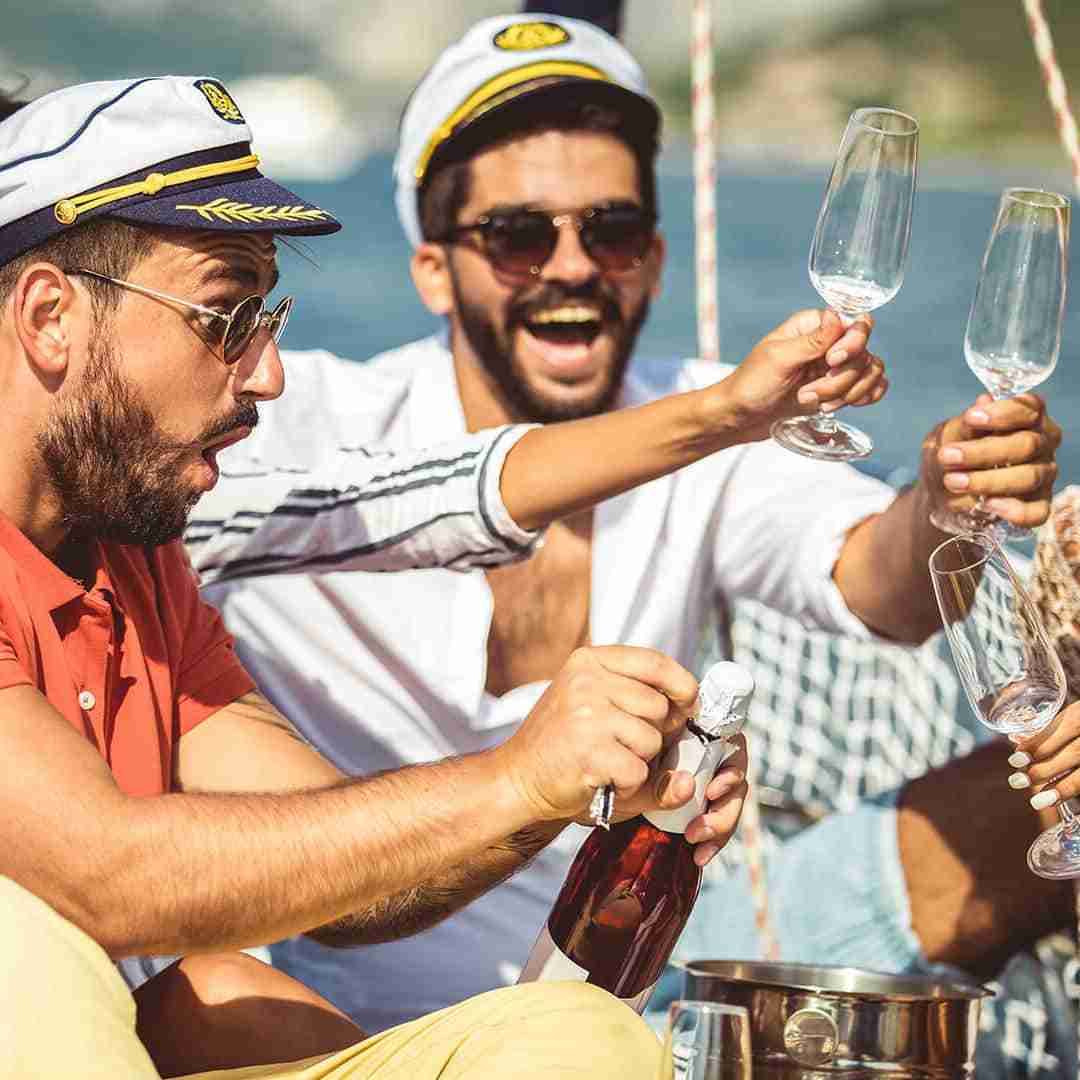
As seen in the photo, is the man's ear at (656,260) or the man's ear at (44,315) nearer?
the man's ear at (44,315)

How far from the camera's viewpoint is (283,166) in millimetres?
10891

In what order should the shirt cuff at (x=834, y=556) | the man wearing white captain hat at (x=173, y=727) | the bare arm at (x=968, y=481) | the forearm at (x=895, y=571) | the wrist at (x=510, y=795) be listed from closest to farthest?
the man wearing white captain hat at (x=173, y=727)
the wrist at (x=510, y=795)
the bare arm at (x=968, y=481)
the forearm at (x=895, y=571)
the shirt cuff at (x=834, y=556)

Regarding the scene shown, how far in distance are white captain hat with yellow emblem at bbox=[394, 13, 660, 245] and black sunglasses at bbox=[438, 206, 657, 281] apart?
0.19 meters

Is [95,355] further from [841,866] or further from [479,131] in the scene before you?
[841,866]

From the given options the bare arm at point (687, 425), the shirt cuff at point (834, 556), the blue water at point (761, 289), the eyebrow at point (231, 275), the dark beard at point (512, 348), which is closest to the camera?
the eyebrow at point (231, 275)

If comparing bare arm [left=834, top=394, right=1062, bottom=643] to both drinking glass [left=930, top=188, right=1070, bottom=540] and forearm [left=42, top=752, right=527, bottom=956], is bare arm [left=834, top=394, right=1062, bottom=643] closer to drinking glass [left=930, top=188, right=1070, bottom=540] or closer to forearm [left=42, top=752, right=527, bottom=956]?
drinking glass [left=930, top=188, right=1070, bottom=540]

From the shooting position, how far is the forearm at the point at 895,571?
3.05 m

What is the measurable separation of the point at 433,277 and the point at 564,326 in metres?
0.36

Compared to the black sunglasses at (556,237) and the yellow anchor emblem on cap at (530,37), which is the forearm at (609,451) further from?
the yellow anchor emblem on cap at (530,37)

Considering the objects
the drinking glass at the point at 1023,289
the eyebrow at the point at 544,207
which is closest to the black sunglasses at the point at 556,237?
the eyebrow at the point at 544,207

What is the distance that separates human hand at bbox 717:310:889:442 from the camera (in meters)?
2.54

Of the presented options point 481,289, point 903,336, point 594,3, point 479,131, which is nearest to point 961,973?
point 481,289

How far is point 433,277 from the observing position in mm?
3869

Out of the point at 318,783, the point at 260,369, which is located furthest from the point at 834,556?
the point at 260,369
